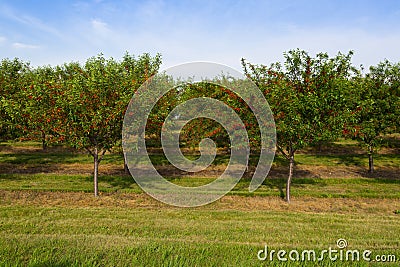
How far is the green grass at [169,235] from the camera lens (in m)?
6.88

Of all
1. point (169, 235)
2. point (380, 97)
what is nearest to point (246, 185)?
point (169, 235)

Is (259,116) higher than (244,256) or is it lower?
higher

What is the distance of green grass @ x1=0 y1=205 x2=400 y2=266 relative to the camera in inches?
271

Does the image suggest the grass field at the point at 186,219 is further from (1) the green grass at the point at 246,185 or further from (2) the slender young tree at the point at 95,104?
(2) the slender young tree at the point at 95,104

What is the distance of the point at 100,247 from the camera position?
294 inches

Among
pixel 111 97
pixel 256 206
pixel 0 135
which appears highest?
pixel 111 97

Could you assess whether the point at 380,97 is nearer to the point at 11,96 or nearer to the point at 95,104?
the point at 95,104

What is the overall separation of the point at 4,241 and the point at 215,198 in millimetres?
9756

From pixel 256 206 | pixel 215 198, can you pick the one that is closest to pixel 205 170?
pixel 215 198

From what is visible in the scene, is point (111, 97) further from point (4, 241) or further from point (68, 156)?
point (68, 156)

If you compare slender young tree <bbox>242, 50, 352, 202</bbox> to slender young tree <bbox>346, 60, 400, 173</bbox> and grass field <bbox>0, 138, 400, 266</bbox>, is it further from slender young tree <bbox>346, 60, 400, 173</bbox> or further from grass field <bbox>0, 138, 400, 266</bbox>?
slender young tree <bbox>346, 60, 400, 173</bbox>

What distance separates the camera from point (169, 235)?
362 inches

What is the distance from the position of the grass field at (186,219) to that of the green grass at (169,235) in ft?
0.08

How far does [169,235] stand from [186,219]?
2.59 metres
